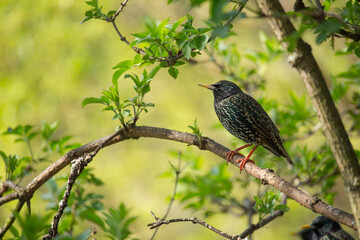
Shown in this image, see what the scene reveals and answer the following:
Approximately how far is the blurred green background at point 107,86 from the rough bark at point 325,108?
341 centimetres

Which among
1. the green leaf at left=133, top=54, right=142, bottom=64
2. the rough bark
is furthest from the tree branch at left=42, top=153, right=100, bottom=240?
the rough bark

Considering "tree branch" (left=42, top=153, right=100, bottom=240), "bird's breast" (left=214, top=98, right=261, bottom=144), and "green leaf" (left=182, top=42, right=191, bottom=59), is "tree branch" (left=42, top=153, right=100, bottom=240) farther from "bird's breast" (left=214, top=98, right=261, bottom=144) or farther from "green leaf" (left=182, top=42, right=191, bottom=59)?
"bird's breast" (left=214, top=98, right=261, bottom=144)

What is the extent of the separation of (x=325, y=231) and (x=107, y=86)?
577 cm

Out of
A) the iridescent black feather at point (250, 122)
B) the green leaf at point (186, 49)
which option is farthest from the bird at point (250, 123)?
the green leaf at point (186, 49)

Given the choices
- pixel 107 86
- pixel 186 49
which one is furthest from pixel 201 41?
pixel 107 86

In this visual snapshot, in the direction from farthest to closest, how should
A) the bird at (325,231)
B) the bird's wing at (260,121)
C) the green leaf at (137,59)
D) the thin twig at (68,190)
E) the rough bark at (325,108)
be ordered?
the bird's wing at (260,121) < the bird at (325,231) < the green leaf at (137,59) < the thin twig at (68,190) < the rough bark at (325,108)

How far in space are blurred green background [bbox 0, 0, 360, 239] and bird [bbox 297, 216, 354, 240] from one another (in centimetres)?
189

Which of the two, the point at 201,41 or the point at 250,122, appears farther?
the point at 250,122

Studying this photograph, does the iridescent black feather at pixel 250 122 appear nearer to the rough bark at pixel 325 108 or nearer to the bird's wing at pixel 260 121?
the bird's wing at pixel 260 121

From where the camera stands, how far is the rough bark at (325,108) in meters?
1.81

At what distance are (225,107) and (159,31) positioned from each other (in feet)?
6.08

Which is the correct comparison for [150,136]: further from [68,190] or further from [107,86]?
[107,86]

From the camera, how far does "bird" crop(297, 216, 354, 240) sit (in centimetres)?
354

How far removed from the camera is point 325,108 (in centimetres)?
184
